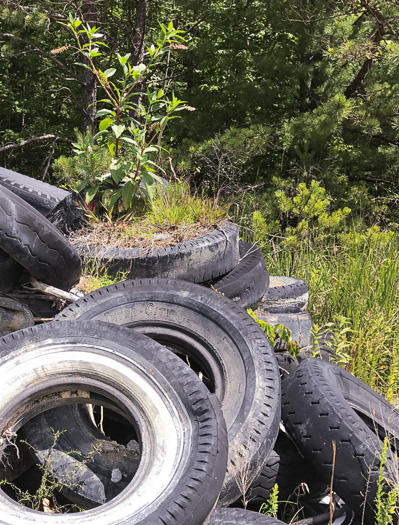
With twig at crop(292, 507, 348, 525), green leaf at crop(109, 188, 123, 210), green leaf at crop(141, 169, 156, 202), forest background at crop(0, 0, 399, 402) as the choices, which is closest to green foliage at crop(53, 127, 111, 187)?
forest background at crop(0, 0, 399, 402)

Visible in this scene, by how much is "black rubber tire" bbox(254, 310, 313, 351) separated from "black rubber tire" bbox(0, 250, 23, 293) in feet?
6.43

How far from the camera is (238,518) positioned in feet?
8.47

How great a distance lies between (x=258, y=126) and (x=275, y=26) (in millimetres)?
1694

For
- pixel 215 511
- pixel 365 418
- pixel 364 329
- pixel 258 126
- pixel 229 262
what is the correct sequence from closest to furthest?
pixel 215 511
pixel 365 418
pixel 229 262
pixel 364 329
pixel 258 126

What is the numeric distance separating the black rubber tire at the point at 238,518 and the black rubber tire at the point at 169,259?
205cm

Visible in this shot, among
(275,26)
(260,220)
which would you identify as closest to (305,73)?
(275,26)

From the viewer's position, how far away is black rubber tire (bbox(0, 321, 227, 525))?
227 centimetres

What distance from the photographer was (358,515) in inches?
112

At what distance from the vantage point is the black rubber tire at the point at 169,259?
14.2 feet

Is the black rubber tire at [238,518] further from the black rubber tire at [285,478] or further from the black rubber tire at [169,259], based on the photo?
the black rubber tire at [169,259]

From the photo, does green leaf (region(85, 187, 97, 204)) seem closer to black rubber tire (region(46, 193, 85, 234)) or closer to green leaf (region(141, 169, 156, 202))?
black rubber tire (region(46, 193, 85, 234))

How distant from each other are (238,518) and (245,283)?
2.27m

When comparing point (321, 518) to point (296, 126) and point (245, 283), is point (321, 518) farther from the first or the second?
point (296, 126)

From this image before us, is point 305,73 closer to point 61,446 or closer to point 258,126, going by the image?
point 258,126
